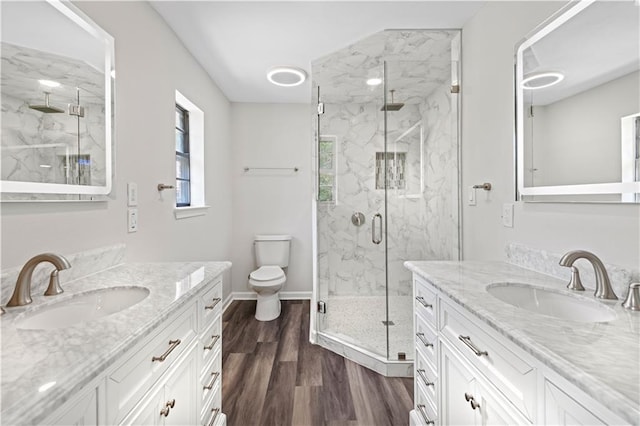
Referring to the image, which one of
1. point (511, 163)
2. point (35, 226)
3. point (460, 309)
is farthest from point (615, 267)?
point (35, 226)

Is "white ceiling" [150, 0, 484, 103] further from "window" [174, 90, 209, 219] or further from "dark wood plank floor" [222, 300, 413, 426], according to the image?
"dark wood plank floor" [222, 300, 413, 426]

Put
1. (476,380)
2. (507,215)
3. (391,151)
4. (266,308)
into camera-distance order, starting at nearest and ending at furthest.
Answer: (476,380) < (507,215) < (391,151) < (266,308)

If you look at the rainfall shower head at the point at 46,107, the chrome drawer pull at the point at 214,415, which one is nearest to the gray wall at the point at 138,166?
the rainfall shower head at the point at 46,107

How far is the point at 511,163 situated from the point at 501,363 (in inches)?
43.7

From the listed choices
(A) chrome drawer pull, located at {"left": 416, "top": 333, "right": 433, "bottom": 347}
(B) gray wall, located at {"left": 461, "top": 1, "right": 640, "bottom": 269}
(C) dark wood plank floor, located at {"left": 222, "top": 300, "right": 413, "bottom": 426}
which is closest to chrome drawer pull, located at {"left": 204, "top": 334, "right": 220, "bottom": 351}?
(C) dark wood plank floor, located at {"left": 222, "top": 300, "right": 413, "bottom": 426}

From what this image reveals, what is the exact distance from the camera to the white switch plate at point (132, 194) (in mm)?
1568

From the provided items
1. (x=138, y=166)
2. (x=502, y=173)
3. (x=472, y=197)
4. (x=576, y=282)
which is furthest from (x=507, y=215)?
(x=138, y=166)

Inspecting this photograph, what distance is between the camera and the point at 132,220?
159 cm

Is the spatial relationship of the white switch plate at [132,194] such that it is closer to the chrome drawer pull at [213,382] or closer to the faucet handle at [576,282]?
the chrome drawer pull at [213,382]

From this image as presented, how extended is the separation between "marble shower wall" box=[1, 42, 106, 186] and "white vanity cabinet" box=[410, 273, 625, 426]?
1.59 meters

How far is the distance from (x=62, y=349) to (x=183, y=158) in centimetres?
230

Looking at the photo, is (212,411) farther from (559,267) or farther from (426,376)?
(559,267)

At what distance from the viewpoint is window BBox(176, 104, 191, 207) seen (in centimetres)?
257

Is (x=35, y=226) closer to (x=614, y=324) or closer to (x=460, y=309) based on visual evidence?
(x=460, y=309)
